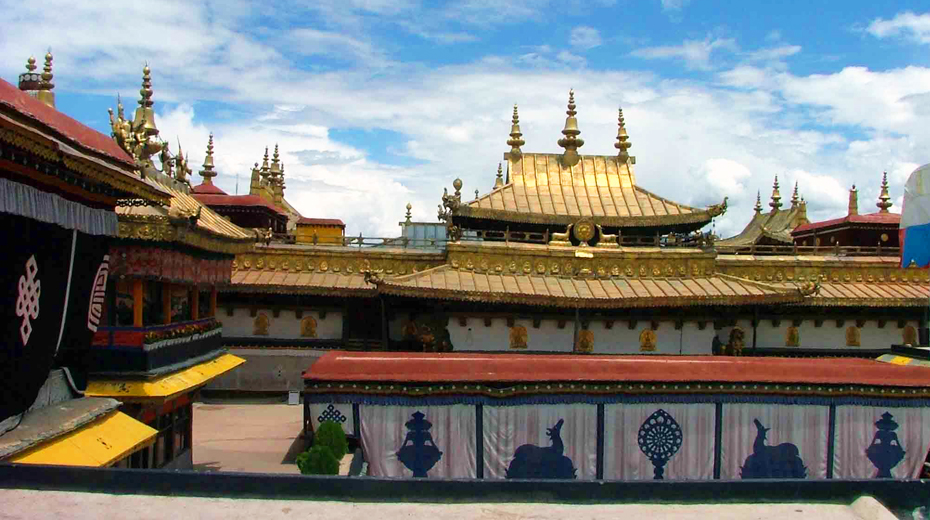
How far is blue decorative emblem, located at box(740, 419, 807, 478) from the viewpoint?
1259 centimetres

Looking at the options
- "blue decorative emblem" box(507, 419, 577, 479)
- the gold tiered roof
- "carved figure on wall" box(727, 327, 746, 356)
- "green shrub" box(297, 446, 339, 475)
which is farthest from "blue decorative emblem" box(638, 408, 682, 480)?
the gold tiered roof

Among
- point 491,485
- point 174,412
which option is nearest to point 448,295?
point 174,412

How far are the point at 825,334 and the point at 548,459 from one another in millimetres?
13318

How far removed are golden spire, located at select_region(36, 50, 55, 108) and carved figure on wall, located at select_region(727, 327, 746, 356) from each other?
16.2 metres

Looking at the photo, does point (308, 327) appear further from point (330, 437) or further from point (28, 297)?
point (28, 297)

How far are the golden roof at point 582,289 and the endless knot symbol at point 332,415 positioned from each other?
6.37 m

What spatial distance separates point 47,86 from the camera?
12344mm

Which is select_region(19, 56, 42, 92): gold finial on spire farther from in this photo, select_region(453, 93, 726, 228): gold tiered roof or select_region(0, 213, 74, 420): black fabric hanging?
select_region(453, 93, 726, 228): gold tiered roof

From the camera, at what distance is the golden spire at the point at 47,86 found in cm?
1188

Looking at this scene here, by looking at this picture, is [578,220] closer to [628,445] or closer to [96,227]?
[628,445]

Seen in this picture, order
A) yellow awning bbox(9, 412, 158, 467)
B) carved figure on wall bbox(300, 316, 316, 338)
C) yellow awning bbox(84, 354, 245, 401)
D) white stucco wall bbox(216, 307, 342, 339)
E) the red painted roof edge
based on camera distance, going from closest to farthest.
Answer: the red painted roof edge < yellow awning bbox(9, 412, 158, 467) < yellow awning bbox(84, 354, 245, 401) < white stucco wall bbox(216, 307, 342, 339) < carved figure on wall bbox(300, 316, 316, 338)

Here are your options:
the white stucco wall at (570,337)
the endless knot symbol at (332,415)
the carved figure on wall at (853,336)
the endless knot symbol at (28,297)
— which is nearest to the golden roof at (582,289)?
the white stucco wall at (570,337)

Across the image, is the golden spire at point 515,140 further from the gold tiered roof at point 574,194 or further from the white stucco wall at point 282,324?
the white stucco wall at point 282,324

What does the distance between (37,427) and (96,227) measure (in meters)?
2.41
